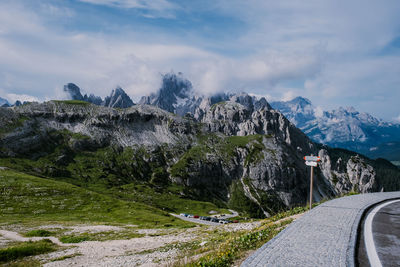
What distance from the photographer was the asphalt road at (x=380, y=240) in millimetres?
10448

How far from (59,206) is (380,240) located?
11703 cm

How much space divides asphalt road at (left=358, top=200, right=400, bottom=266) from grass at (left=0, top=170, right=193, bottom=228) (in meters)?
73.6

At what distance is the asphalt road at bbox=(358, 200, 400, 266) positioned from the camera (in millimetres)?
10448

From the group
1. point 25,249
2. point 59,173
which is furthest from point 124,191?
point 25,249

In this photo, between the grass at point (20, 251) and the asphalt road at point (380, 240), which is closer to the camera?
the asphalt road at point (380, 240)

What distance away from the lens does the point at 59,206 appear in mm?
104812

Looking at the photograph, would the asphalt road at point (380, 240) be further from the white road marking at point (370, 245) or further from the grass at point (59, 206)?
the grass at point (59, 206)

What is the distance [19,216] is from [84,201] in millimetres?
31003

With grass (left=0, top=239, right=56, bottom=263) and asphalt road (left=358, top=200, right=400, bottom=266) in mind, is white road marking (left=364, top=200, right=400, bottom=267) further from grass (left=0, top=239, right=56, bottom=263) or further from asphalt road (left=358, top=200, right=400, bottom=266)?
grass (left=0, top=239, right=56, bottom=263)

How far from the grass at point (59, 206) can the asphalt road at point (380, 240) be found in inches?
2898

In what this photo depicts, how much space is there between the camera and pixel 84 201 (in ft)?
384

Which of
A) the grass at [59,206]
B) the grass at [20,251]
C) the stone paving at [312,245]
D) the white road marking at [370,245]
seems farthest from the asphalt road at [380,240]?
the grass at [59,206]

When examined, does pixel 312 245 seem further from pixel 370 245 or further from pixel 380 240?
pixel 380 240

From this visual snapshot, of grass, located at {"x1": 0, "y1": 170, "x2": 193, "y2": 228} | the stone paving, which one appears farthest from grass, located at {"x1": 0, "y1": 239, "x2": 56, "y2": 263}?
grass, located at {"x1": 0, "y1": 170, "x2": 193, "y2": 228}
